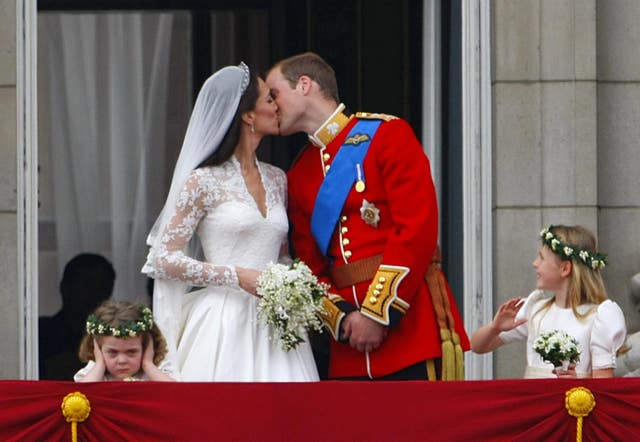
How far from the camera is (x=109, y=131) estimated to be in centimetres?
1229

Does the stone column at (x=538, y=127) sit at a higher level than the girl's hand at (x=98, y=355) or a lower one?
higher

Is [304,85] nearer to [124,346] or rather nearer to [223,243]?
[223,243]

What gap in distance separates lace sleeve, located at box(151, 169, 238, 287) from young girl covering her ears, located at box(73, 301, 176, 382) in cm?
34

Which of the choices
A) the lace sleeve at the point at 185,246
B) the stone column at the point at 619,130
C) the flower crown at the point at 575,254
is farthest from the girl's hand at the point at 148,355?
the stone column at the point at 619,130

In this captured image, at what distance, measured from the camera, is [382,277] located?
28.3 feet

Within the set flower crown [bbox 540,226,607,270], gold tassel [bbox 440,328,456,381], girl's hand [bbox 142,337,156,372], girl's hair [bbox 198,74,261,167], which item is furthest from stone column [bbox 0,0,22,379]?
flower crown [bbox 540,226,607,270]

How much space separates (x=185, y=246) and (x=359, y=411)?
150 centimetres

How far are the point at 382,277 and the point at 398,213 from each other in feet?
0.94

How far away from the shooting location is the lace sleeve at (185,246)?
8609 mm

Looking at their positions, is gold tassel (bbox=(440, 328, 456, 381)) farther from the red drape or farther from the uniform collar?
the red drape

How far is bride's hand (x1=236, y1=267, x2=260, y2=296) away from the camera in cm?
859

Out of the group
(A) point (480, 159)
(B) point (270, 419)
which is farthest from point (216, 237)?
(A) point (480, 159)

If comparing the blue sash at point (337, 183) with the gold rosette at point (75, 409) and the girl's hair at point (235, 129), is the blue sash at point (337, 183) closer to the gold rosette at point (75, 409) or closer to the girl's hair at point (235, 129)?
the girl's hair at point (235, 129)

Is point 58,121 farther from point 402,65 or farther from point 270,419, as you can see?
point 270,419
